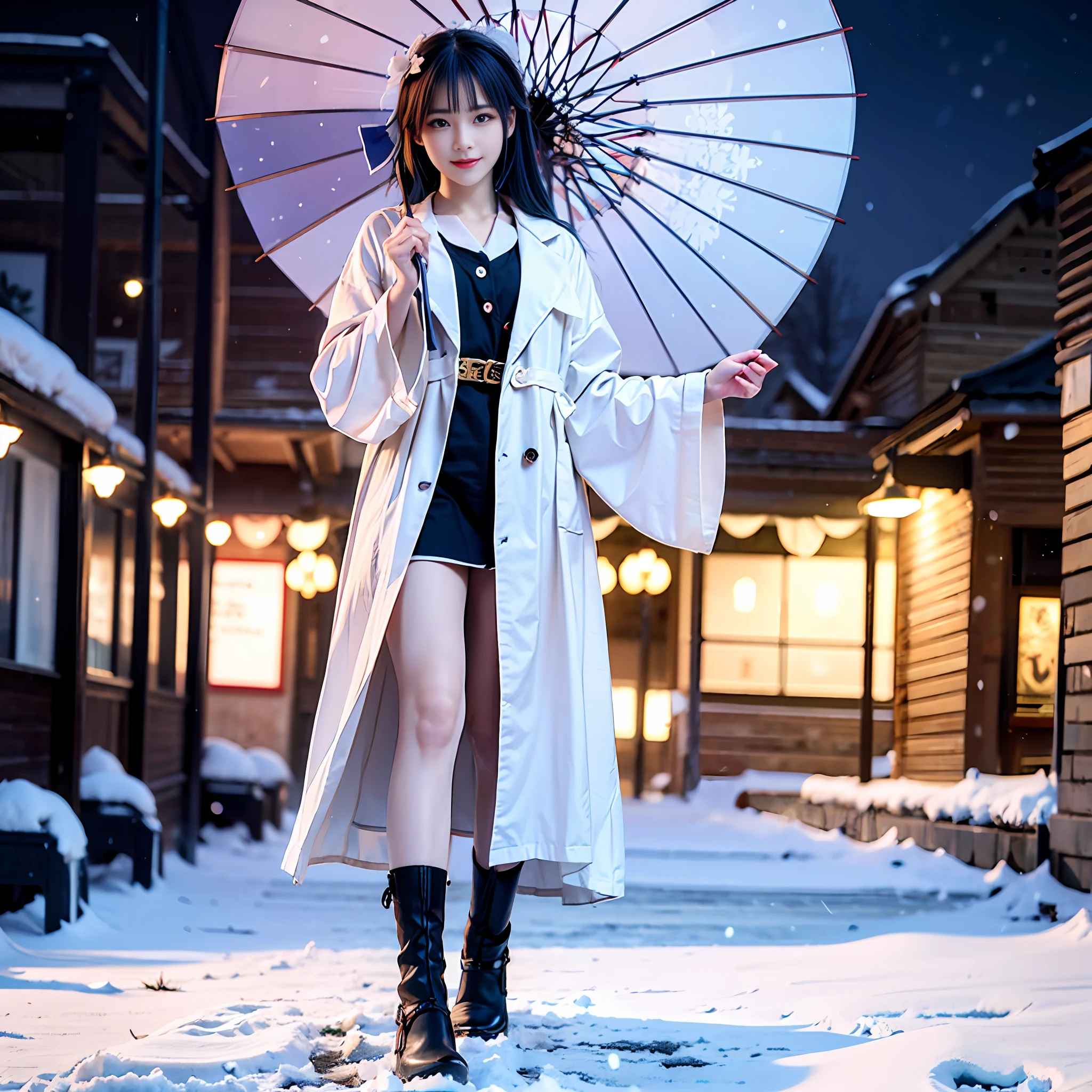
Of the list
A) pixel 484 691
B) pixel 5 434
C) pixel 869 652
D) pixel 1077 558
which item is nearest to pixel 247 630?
pixel 869 652

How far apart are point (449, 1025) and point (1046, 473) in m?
9.58

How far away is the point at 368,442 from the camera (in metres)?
2.79

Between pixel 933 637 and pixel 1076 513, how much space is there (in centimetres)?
609

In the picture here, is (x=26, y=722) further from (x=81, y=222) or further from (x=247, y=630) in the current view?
(x=247, y=630)

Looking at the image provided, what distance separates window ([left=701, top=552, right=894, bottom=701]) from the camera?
1673 centimetres

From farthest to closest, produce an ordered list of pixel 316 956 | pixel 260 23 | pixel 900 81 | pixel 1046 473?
pixel 900 81
pixel 1046 473
pixel 316 956
pixel 260 23

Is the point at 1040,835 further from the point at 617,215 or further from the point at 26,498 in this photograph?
the point at 26,498

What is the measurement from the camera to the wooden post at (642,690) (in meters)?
17.4

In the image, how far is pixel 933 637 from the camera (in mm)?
11961

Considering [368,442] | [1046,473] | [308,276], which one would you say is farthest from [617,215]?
[1046,473]

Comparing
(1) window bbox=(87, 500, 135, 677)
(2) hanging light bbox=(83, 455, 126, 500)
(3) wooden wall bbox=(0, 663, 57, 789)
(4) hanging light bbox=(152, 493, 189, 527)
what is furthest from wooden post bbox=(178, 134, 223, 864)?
(3) wooden wall bbox=(0, 663, 57, 789)

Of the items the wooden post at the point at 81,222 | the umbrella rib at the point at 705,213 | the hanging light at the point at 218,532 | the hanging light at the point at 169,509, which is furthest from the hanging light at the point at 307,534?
the umbrella rib at the point at 705,213

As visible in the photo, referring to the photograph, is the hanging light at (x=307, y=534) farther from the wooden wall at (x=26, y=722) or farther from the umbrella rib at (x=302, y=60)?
the umbrella rib at (x=302, y=60)

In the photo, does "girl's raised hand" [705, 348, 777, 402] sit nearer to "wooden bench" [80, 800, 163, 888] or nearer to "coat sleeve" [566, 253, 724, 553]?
"coat sleeve" [566, 253, 724, 553]
